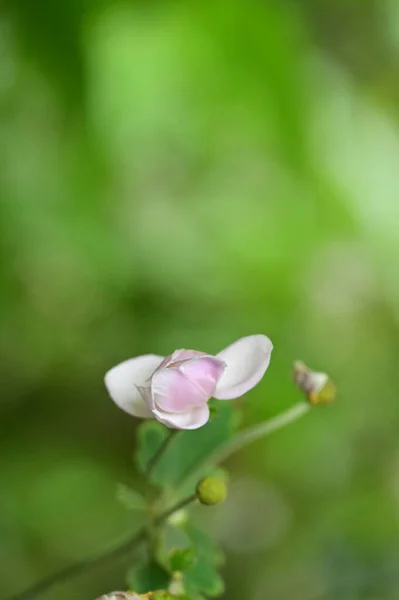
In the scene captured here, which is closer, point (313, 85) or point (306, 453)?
point (306, 453)

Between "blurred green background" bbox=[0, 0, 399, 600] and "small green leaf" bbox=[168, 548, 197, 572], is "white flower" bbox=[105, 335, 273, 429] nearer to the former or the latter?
"small green leaf" bbox=[168, 548, 197, 572]

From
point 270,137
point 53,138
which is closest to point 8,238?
point 53,138

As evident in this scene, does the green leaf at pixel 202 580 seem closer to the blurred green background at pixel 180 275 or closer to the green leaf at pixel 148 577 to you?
the green leaf at pixel 148 577

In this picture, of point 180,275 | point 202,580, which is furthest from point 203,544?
point 180,275

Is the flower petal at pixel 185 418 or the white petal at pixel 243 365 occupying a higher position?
the white petal at pixel 243 365

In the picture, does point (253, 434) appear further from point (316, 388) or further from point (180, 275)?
point (180, 275)

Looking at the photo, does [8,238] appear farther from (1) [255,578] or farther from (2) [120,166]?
(1) [255,578]

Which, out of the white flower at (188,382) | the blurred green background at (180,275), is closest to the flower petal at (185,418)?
the white flower at (188,382)
